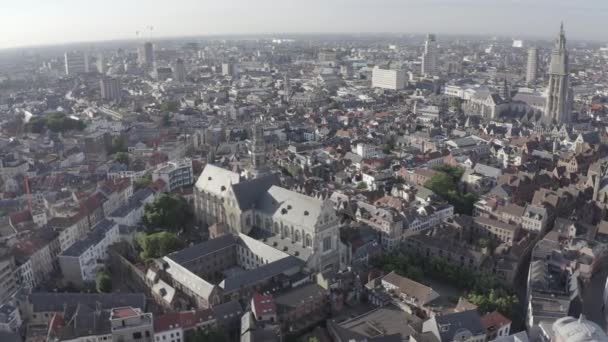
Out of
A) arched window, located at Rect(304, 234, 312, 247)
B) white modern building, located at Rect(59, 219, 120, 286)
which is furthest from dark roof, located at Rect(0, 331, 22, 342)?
arched window, located at Rect(304, 234, 312, 247)

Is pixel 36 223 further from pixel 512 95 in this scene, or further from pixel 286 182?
pixel 512 95

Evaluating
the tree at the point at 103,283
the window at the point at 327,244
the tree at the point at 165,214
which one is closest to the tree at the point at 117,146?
the tree at the point at 165,214

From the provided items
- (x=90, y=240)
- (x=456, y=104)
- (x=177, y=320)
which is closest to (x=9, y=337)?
(x=177, y=320)

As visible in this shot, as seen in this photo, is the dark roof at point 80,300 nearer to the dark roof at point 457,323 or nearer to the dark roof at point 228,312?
the dark roof at point 228,312

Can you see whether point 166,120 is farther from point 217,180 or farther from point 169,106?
point 217,180

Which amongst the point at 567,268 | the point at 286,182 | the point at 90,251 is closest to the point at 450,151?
the point at 286,182

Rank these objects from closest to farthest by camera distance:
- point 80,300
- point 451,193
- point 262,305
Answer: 1. point 262,305
2. point 80,300
3. point 451,193
